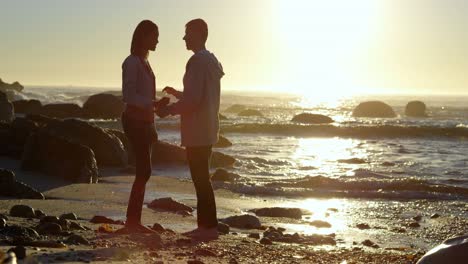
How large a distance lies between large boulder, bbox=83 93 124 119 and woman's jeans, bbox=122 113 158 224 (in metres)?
34.6

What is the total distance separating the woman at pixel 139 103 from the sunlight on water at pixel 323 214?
7.30 ft

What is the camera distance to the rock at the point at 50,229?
614 centimetres

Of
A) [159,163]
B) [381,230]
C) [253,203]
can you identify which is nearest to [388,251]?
[381,230]

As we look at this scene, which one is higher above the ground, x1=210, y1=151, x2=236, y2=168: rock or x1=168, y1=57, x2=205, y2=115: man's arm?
x1=168, y1=57, x2=205, y2=115: man's arm

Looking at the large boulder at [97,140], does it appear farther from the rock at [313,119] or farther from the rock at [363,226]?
the rock at [313,119]

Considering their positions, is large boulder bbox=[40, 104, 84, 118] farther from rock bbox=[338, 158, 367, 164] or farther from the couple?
the couple

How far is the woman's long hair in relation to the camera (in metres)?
6.65

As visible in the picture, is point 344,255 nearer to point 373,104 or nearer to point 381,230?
point 381,230

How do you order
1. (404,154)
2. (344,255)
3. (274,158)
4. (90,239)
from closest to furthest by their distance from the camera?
1. (90,239)
2. (344,255)
3. (274,158)
4. (404,154)

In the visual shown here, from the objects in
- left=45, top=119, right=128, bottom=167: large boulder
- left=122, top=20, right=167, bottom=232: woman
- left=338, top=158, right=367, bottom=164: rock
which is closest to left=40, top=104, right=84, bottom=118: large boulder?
left=338, top=158, right=367, bottom=164: rock

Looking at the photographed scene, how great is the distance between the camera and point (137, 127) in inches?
261

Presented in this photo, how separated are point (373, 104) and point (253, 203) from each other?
155 ft

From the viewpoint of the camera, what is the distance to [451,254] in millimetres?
5043

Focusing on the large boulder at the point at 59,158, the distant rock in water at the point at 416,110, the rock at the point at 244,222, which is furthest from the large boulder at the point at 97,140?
the distant rock in water at the point at 416,110
